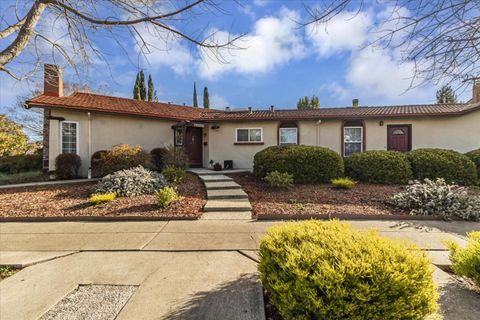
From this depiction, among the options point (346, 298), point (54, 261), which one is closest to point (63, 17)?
point (54, 261)

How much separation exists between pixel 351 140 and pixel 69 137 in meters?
13.6

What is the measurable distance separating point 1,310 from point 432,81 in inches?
234

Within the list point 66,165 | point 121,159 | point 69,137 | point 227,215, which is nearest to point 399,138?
point 227,215

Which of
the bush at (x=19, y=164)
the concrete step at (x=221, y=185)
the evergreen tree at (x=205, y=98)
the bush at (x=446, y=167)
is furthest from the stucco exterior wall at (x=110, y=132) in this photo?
the evergreen tree at (x=205, y=98)

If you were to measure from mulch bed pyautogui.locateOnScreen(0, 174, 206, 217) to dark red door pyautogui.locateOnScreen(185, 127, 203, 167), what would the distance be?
17.9 ft

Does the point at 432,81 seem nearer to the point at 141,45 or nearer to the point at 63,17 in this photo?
the point at 141,45

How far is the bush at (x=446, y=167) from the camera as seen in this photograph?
8.09 metres

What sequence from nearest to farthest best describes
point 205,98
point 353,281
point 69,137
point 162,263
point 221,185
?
point 353,281
point 162,263
point 221,185
point 69,137
point 205,98

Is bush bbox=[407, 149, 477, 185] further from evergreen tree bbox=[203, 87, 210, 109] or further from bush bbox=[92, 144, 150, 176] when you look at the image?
evergreen tree bbox=[203, 87, 210, 109]

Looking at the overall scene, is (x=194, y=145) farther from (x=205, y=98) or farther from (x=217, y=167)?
(x=205, y=98)

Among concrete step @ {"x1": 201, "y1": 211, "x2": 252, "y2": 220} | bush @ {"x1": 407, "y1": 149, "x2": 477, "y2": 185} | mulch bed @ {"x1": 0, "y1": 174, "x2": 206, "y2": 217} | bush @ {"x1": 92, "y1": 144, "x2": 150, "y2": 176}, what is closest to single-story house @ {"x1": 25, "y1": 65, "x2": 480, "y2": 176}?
bush @ {"x1": 92, "y1": 144, "x2": 150, "y2": 176}

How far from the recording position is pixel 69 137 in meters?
10.6

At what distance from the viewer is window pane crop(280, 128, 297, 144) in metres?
12.2

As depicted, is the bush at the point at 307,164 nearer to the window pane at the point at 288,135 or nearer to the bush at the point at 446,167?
the bush at the point at 446,167
